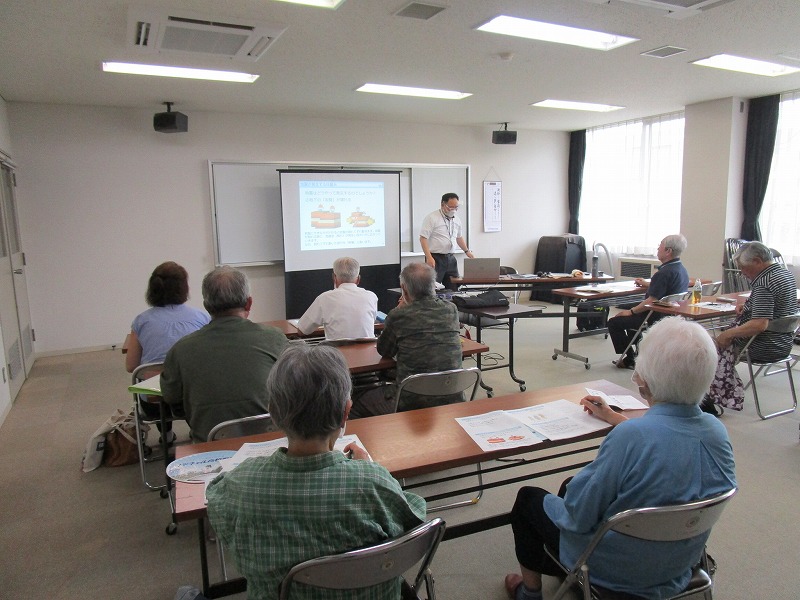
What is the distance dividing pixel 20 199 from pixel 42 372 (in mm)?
1902

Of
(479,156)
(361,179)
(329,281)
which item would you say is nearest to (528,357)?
(329,281)

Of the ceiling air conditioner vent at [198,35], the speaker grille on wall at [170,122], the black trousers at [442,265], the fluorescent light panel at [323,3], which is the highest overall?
the fluorescent light panel at [323,3]

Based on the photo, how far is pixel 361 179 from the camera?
7.09m

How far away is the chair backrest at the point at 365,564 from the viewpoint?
109 centimetres

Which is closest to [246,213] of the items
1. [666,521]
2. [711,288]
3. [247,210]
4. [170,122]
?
[247,210]

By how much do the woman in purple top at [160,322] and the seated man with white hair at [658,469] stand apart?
2267 millimetres

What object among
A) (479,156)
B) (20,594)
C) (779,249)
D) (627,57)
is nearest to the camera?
(20,594)

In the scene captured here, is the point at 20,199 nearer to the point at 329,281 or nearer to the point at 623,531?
the point at 329,281

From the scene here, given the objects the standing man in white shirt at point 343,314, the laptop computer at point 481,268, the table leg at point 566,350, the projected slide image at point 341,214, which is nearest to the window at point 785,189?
the table leg at point 566,350

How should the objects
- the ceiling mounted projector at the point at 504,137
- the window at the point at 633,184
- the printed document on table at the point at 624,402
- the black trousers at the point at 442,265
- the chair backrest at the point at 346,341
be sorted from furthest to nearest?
1. the ceiling mounted projector at the point at 504,137
2. the window at the point at 633,184
3. the black trousers at the point at 442,265
4. the chair backrest at the point at 346,341
5. the printed document on table at the point at 624,402

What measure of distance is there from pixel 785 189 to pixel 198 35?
6.37 meters

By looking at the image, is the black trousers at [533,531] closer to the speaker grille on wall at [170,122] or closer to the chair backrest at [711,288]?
the chair backrest at [711,288]

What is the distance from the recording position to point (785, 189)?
243 inches

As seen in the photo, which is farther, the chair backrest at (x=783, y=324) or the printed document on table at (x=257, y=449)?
the chair backrest at (x=783, y=324)
